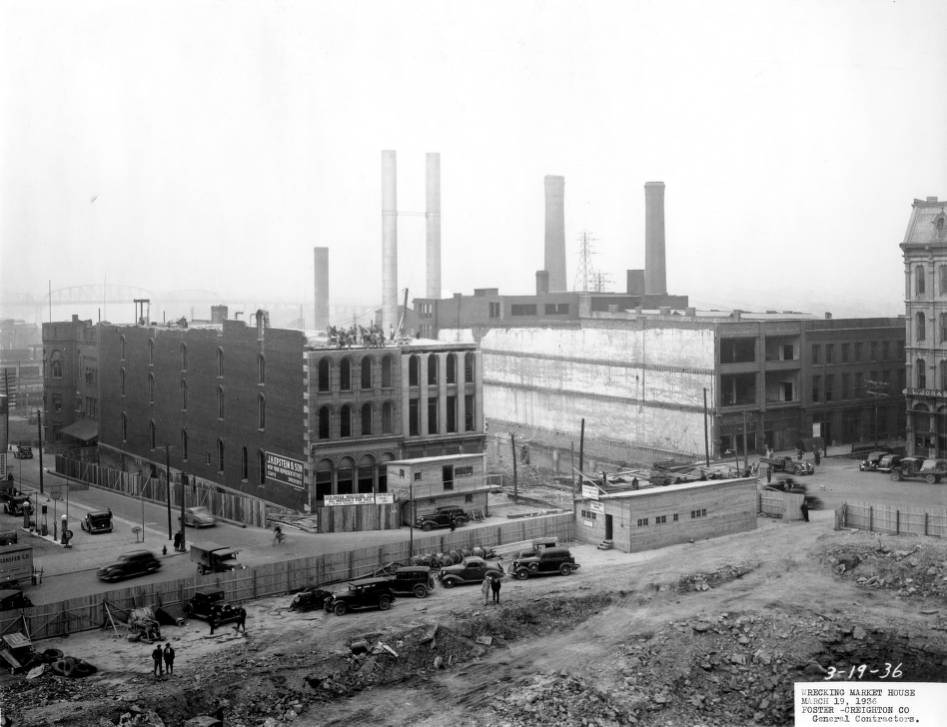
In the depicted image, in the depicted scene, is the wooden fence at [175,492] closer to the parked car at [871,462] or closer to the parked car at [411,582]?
the parked car at [411,582]

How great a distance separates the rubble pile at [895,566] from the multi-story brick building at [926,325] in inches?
1003

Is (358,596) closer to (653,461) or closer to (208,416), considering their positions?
(208,416)

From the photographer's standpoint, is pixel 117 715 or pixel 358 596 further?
pixel 358 596

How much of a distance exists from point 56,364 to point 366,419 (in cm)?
3866

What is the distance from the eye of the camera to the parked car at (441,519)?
48938mm

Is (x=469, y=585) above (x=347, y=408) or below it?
below

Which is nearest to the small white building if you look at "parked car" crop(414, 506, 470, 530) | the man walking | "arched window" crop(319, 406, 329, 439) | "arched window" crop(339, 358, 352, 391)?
"parked car" crop(414, 506, 470, 530)

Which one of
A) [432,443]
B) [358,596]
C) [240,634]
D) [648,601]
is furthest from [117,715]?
[432,443]

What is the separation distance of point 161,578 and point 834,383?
161 feet

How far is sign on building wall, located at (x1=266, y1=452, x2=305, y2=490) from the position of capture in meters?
52.6

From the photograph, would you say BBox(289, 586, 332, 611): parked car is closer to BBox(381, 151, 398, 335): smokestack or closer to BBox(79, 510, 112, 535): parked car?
BBox(79, 510, 112, 535): parked car

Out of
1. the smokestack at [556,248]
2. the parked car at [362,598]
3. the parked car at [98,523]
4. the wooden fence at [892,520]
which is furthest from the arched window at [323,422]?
the smokestack at [556,248]

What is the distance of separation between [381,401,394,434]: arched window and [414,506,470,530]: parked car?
576 cm

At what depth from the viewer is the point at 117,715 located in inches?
1095
